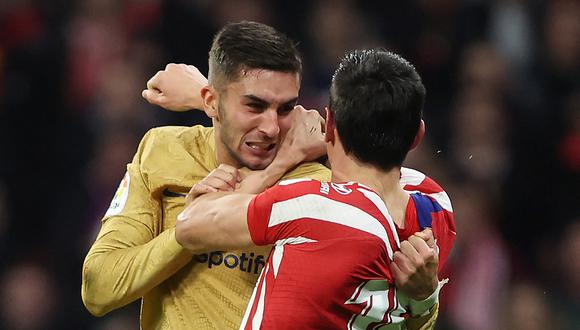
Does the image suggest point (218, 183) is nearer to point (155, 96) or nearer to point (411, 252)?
point (411, 252)

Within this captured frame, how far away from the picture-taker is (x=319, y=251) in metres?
2.68

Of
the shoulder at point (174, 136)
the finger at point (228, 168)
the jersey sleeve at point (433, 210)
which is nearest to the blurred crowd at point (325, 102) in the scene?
the shoulder at point (174, 136)

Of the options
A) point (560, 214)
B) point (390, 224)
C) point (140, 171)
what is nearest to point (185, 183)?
point (140, 171)

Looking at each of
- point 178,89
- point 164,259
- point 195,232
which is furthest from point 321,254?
point 178,89

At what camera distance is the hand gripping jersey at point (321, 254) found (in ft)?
Result: 8.78

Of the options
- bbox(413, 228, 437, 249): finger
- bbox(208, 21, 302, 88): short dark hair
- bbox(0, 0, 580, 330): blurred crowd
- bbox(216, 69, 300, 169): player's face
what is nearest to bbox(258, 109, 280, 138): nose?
bbox(216, 69, 300, 169): player's face

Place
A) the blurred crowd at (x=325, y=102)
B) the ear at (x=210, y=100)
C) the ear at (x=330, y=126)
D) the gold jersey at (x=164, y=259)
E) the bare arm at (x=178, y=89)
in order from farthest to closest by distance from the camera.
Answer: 1. the blurred crowd at (x=325, y=102)
2. the bare arm at (x=178, y=89)
3. the ear at (x=210, y=100)
4. the gold jersey at (x=164, y=259)
5. the ear at (x=330, y=126)

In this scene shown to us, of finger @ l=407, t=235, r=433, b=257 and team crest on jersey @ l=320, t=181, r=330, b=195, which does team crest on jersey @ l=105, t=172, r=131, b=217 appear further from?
finger @ l=407, t=235, r=433, b=257

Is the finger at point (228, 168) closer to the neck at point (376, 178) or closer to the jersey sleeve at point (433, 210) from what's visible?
the neck at point (376, 178)

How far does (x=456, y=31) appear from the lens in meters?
6.95

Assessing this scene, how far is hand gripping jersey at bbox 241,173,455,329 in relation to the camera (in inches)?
105

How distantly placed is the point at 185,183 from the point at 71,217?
3364 mm

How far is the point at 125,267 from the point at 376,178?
0.82 metres

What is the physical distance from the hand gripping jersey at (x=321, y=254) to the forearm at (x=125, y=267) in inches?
16.2
